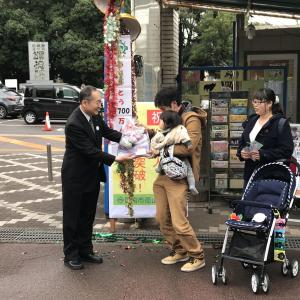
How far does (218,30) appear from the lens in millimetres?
33125

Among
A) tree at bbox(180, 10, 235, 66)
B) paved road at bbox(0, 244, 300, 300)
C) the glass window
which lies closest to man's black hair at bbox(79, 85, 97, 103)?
paved road at bbox(0, 244, 300, 300)

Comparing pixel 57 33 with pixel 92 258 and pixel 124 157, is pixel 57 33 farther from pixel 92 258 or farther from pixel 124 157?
pixel 92 258

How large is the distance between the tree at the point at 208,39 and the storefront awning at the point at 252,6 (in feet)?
88.0

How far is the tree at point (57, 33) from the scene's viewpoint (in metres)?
31.6

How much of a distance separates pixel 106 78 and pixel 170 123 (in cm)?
132

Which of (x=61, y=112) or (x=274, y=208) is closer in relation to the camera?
(x=274, y=208)

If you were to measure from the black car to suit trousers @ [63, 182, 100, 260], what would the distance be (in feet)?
56.1

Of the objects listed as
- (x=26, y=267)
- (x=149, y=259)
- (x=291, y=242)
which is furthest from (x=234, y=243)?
(x=26, y=267)

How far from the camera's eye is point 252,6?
627 centimetres

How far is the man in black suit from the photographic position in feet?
15.5

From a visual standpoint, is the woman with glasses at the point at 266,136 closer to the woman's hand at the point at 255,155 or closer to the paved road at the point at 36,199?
the woman's hand at the point at 255,155

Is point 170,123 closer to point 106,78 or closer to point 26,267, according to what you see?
point 106,78

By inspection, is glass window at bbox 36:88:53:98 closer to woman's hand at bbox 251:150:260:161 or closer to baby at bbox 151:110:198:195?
baby at bbox 151:110:198:195

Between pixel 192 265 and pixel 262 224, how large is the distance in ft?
3.08
